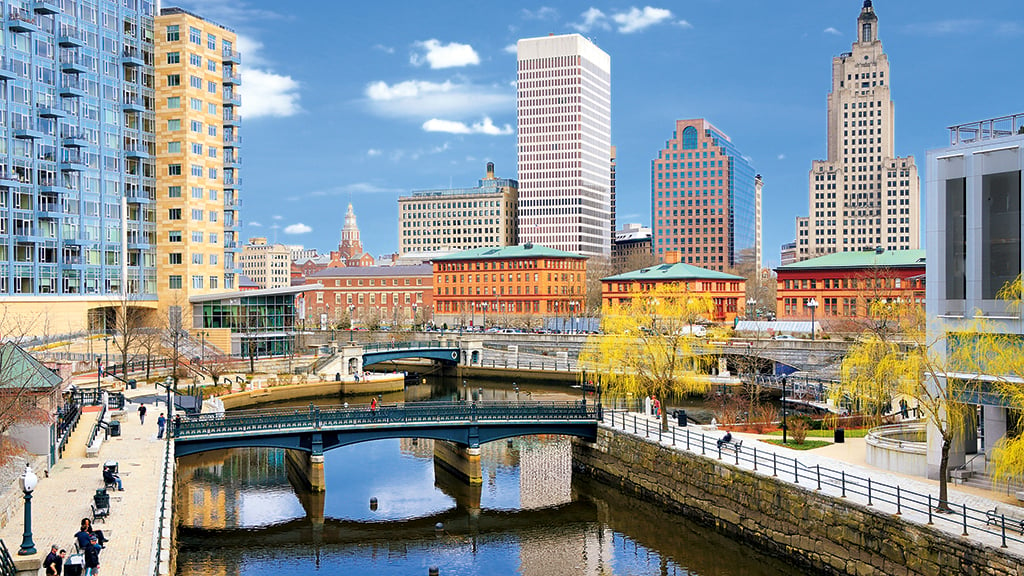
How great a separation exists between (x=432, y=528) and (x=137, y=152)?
7403 cm

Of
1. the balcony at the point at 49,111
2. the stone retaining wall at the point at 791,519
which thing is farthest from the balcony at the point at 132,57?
the stone retaining wall at the point at 791,519

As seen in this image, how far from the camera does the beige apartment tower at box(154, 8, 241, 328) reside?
338 ft

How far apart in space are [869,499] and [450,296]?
13586 cm

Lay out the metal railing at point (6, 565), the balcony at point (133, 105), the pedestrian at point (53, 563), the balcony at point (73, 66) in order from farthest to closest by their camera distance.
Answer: the balcony at point (133, 105), the balcony at point (73, 66), the metal railing at point (6, 565), the pedestrian at point (53, 563)

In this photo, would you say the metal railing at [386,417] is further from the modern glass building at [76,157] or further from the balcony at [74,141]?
the balcony at [74,141]

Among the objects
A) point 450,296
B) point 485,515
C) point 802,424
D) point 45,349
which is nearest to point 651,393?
point 802,424

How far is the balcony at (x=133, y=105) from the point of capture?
10081 centimetres

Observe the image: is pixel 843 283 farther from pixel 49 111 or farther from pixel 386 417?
pixel 49 111

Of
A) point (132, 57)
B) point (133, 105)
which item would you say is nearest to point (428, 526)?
point (133, 105)

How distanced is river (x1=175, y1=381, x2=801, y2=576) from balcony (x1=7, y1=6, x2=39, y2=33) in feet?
167

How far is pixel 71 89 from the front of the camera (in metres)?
92.8

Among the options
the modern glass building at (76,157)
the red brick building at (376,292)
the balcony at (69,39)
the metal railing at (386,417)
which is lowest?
the metal railing at (386,417)

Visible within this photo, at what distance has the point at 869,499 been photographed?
33.1 meters

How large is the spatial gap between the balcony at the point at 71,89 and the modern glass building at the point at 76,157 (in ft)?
0.32
